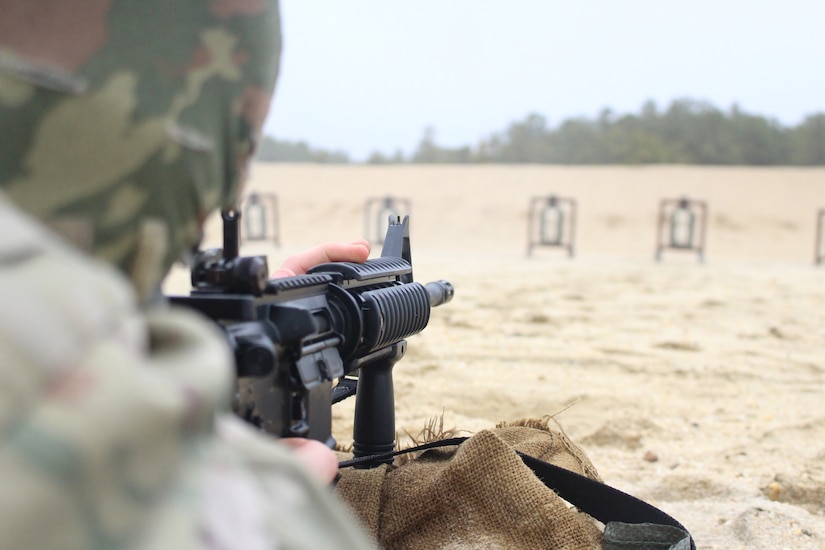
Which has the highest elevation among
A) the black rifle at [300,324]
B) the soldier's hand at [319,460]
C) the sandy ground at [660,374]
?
the black rifle at [300,324]

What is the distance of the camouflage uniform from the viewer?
38 cm

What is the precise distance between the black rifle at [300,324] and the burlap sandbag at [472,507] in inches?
9.9

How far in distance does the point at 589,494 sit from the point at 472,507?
23 cm

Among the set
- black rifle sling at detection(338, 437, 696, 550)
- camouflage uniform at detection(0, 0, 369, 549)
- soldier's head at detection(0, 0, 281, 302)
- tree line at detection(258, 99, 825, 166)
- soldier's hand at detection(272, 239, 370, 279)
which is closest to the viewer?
camouflage uniform at detection(0, 0, 369, 549)

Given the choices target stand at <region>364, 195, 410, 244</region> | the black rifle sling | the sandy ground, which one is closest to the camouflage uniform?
the black rifle sling

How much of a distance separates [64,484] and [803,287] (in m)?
7.94

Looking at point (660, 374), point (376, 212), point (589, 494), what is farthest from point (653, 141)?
point (589, 494)

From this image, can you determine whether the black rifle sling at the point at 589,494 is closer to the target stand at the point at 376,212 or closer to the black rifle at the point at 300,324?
the black rifle at the point at 300,324

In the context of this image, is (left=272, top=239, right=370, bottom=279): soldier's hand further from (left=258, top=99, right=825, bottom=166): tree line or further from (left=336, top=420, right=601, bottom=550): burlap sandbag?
(left=258, top=99, right=825, bottom=166): tree line

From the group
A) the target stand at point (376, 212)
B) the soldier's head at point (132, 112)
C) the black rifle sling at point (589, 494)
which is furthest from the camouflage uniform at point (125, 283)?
the target stand at point (376, 212)

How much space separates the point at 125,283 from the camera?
19.4 inches

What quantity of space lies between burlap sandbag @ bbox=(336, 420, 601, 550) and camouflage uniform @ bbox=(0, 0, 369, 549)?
0.90 m

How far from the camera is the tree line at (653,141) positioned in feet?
90.3

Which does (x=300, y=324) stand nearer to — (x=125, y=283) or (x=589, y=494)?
(x=125, y=283)
